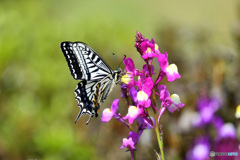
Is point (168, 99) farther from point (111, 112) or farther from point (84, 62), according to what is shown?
point (84, 62)

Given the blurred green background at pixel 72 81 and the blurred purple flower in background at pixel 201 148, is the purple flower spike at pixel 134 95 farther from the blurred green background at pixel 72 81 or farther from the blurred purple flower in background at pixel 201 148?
the blurred green background at pixel 72 81

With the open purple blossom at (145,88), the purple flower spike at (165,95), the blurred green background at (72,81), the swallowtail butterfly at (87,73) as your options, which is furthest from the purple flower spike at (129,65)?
the blurred green background at (72,81)

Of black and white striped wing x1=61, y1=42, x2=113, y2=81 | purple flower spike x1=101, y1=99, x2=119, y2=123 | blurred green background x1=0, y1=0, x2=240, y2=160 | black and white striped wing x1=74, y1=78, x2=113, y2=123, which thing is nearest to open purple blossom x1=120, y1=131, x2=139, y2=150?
purple flower spike x1=101, y1=99, x2=119, y2=123

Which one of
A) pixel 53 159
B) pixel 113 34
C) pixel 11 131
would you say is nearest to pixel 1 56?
pixel 11 131

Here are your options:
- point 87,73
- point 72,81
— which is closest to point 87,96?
point 87,73

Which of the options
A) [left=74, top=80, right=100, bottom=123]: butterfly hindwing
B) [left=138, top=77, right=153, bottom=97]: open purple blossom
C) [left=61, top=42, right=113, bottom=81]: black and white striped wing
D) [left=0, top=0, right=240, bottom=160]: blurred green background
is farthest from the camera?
[left=0, top=0, right=240, bottom=160]: blurred green background

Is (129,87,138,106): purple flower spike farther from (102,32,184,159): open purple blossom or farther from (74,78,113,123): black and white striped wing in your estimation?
(74,78,113,123): black and white striped wing
